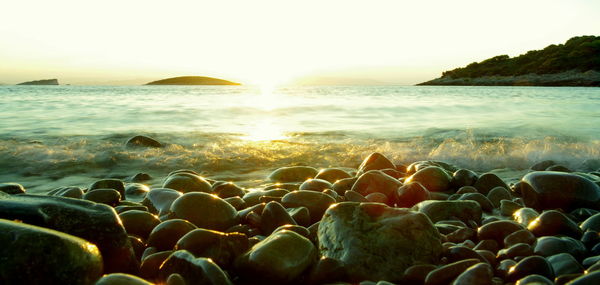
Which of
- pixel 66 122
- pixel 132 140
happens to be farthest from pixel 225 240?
pixel 66 122

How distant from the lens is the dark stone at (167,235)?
2.80m

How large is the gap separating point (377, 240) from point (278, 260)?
1.75 ft

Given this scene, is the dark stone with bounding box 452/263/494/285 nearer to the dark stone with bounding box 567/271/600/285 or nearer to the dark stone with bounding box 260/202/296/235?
the dark stone with bounding box 567/271/600/285

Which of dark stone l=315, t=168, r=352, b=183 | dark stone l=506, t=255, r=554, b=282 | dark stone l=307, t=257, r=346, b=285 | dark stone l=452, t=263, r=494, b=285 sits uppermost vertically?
dark stone l=452, t=263, r=494, b=285

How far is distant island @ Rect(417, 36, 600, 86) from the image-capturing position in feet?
187

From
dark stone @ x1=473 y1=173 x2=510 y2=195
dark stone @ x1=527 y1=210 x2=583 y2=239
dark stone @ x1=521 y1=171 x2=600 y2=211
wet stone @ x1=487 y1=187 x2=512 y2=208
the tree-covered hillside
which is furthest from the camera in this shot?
the tree-covered hillside

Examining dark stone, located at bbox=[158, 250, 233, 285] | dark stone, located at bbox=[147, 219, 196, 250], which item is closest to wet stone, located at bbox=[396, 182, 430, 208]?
dark stone, located at bbox=[147, 219, 196, 250]

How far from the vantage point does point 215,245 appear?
8.24 ft

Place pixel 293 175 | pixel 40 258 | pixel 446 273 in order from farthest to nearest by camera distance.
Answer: pixel 293 175 → pixel 446 273 → pixel 40 258

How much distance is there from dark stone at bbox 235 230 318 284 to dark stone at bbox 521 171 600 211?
2269 mm

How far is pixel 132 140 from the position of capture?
8.20m

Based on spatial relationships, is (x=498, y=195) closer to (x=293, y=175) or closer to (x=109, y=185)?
(x=293, y=175)

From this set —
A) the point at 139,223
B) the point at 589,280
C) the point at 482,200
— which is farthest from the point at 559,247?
the point at 139,223

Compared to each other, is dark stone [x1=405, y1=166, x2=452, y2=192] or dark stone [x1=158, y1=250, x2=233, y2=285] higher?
dark stone [x1=158, y1=250, x2=233, y2=285]
